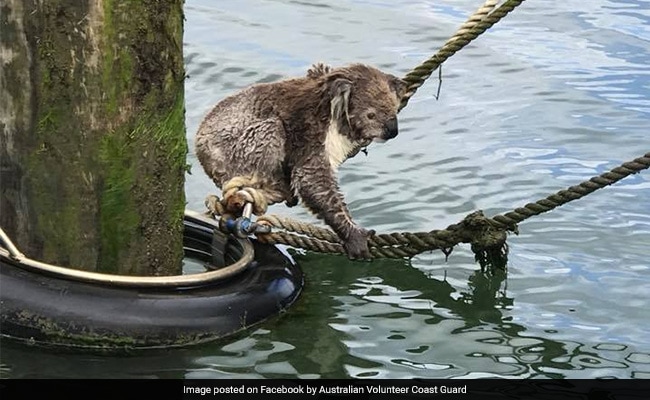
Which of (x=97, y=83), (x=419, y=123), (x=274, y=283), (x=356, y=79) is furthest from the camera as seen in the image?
(x=419, y=123)

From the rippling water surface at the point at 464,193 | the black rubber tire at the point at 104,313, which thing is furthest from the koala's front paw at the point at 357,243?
the black rubber tire at the point at 104,313

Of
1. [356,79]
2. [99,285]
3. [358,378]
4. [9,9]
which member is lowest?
[358,378]

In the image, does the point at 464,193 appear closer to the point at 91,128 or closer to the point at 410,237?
the point at 410,237

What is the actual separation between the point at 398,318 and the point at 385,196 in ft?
6.36

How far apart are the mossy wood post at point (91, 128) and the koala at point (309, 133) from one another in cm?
79

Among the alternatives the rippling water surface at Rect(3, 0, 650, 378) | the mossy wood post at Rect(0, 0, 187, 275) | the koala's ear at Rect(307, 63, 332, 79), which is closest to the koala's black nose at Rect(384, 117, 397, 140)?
the koala's ear at Rect(307, 63, 332, 79)

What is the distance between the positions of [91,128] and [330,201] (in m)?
1.61

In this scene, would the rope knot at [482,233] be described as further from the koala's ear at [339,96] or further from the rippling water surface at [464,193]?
the koala's ear at [339,96]

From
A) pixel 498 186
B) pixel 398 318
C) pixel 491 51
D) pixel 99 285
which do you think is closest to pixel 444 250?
pixel 398 318

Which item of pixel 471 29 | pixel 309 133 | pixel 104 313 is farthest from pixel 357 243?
pixel 104 313

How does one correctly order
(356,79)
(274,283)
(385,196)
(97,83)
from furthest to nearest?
(385,196), (356,79), (274,283), (97,83)

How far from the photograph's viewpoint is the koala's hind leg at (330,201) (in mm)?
6613

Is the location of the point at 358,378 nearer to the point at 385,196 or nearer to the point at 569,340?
the point at 569,340

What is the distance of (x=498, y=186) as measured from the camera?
27.8 feet
